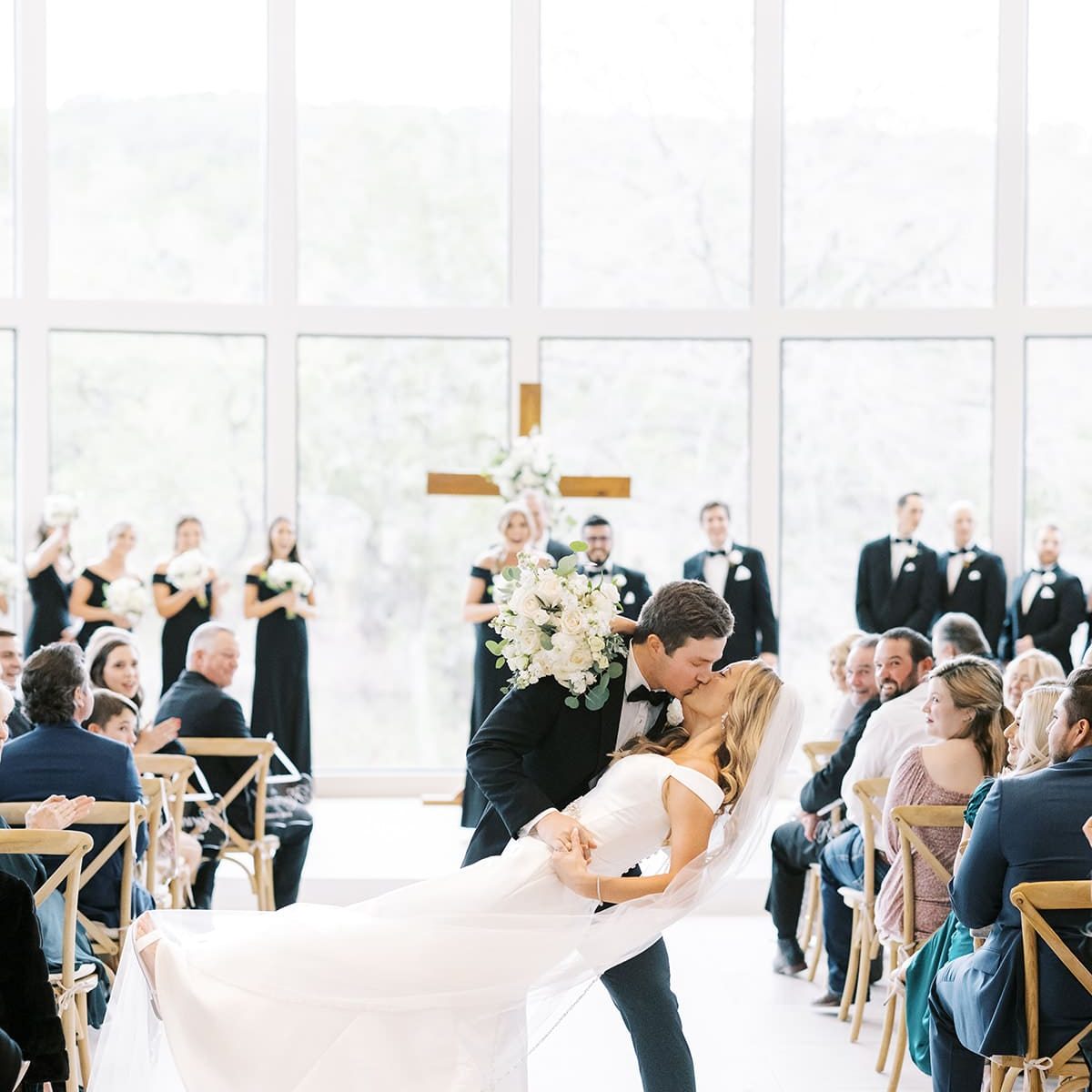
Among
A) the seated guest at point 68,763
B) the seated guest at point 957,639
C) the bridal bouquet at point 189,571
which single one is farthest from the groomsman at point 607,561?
the seated guest at point 68,763

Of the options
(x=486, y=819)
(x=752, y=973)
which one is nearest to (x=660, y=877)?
(x=486, y=819)

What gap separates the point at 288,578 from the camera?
890 cm

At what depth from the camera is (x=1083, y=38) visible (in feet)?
33.3

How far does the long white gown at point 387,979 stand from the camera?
2.88m

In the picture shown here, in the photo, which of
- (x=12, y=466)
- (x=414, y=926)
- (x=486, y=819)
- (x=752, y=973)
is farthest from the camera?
(x=12, y=466)

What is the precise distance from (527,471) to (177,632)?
2355mm

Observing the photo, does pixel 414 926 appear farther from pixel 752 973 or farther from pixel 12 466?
pixel 12 466

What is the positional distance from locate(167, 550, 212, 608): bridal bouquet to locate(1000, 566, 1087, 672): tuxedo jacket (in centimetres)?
507

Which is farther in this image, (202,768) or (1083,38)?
(1083,38)

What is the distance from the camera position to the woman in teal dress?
355 centimetres

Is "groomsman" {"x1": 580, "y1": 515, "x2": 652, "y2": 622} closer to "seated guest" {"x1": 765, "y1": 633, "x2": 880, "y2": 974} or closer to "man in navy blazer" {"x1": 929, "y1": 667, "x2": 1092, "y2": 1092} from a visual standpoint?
"seated guest" {"x1": 765, "y1": 633, "x2": 880, "y2": 974}

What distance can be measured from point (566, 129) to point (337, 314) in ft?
6.73

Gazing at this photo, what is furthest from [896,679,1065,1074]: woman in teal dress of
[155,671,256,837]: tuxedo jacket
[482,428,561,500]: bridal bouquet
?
[482,428,561,500]: bridal bouquet

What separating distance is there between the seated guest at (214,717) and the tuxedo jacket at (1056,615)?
5.22 meters
